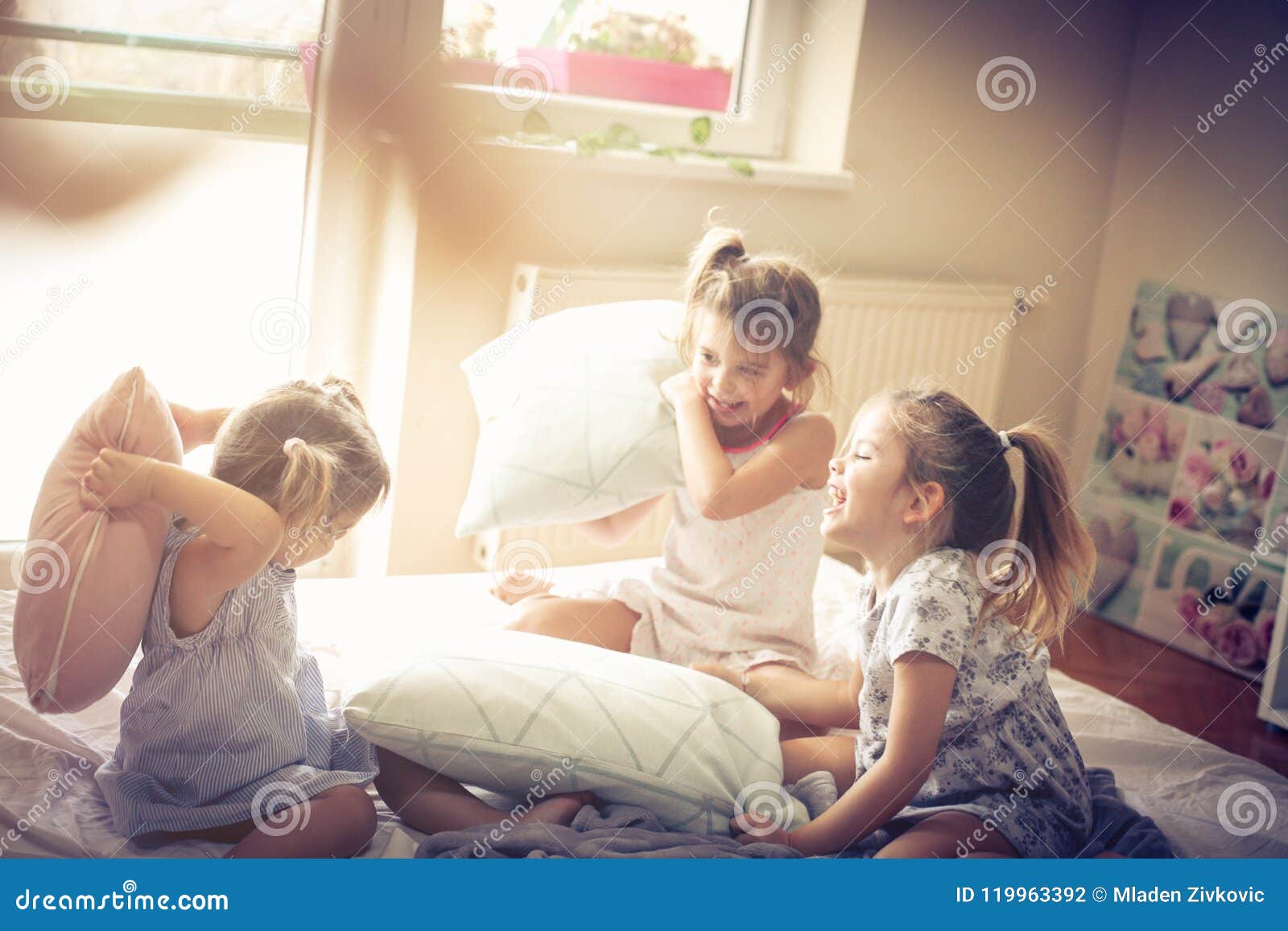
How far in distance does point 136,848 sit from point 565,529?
87cm

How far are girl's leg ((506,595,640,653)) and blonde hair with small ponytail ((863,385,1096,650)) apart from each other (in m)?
0.37

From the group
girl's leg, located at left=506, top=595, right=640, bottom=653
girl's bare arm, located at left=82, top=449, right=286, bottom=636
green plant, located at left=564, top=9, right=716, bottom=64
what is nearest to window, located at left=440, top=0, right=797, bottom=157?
green plant, located at left=564, top=9, right=716, bottom=64

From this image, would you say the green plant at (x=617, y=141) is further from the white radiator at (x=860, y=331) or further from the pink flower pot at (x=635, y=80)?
the white radiator at (x=860, y=331)

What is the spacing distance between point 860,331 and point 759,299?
1.71 feet

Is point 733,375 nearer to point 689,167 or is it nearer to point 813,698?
point 813,698

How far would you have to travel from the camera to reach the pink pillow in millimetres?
910

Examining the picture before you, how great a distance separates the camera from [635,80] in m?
1.66

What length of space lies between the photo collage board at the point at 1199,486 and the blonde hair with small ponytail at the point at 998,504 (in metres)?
0.74

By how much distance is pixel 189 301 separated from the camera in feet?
4.42

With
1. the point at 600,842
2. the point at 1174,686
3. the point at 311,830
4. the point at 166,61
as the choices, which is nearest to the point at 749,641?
the point at 600,842

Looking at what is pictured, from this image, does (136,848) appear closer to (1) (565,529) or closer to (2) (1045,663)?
(2) (1045,663)

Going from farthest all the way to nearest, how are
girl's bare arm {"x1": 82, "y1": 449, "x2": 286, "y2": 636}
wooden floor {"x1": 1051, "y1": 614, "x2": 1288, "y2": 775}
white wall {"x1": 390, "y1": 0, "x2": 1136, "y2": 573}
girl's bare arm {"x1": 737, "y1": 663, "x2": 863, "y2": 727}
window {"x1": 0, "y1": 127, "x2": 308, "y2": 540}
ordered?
1. wooden floor {"x1": 1051, "y1": 614, "x2": 1288, "y2": 775}
2. white wall {"x1": 390, "y1": 0, "x2": 1136, "y2": 573}
3. window {"x1": 0, "y1": 127, "x2": 308, "y2": 540}
4. girl's bare arm {"x1": 737, "y1": 663, "x2": 863, "y2": 727}
5. girl's bare arm {"x1": 82, "y1": 449, "x2": 286, "y2": 636}

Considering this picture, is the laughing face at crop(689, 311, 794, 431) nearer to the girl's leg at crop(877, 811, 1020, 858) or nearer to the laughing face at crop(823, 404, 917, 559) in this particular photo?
the laughing face at crop(823, 404, 917, 559)

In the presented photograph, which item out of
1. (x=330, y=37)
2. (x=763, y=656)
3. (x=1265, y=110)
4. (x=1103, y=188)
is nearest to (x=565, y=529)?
(x=763, y=656)
